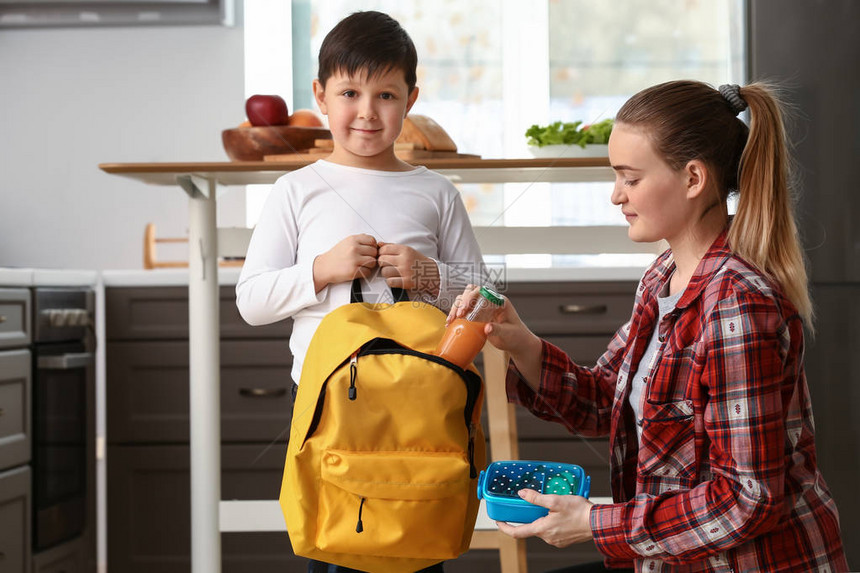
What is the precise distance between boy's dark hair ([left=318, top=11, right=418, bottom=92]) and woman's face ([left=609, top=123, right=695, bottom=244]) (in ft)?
0.87

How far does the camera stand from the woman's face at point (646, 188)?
79cm

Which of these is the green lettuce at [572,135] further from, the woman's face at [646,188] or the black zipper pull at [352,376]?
the black zipper pull at [352,376]

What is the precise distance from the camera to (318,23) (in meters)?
1.51

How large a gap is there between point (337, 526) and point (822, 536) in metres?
0.45

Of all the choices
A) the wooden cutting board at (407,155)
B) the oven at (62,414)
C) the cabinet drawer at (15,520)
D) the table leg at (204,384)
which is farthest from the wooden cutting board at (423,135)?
the cabinet drawer at (15,520)

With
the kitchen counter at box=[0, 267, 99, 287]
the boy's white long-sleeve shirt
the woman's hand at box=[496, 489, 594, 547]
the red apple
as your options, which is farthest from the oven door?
the woman's hand at box=[496, 489, 594, 547]

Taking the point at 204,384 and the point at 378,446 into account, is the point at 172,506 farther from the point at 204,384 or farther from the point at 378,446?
the point at 378,446

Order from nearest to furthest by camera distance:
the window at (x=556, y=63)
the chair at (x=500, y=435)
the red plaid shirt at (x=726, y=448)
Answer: the red plaid shirt at (x=726, y=448) → the chair at (x=500, y=435) → the window at (x=556, y=63)

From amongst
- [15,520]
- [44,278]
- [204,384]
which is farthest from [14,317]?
[204,384]

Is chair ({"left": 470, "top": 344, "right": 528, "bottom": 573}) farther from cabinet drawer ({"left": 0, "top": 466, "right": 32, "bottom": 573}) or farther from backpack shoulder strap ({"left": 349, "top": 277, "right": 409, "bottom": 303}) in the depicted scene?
cabinet drawer ({"left": 0, "top": 466, "right": 32, "bottom": 573})

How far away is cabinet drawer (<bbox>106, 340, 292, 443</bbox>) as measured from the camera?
78.0 inches

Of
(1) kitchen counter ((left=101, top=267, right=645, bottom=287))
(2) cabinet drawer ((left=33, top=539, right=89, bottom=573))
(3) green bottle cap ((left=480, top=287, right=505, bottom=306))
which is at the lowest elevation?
(2) cabinet drawer ((left=33, top=539, right=89, bottom=573))

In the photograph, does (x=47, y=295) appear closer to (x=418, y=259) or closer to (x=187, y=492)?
(x=187, y=492)

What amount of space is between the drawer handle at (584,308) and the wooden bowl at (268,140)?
2.87 ft
